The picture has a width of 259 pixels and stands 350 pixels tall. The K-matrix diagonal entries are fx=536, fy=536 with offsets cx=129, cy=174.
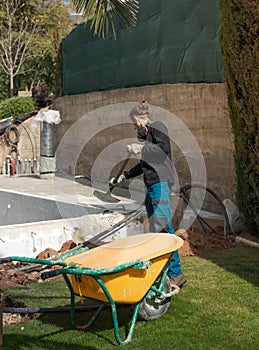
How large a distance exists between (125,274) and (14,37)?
28125 mm

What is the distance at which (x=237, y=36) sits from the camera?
24.3 ft

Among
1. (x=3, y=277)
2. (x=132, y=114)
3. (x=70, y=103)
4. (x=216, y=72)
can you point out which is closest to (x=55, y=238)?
(x=3, y=277)

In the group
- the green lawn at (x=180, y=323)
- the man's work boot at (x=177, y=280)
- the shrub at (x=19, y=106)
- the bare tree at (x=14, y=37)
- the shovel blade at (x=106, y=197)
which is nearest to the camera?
the green lawn at (x=180, y=323)

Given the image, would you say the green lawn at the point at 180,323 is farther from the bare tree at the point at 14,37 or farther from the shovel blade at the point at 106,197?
the bare tree at the point at 14,37

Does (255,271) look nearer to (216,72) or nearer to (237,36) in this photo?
(237,36)

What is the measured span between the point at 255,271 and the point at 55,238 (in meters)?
2.86

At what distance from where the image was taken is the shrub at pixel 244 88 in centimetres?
718

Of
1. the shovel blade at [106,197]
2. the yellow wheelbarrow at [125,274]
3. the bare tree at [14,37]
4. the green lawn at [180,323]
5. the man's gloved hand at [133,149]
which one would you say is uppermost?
the bare tree at [14,37]

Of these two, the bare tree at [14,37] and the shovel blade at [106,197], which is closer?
the shovel blade at [106,197]

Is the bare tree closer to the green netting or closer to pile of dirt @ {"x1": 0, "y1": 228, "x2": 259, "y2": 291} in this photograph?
the green netting

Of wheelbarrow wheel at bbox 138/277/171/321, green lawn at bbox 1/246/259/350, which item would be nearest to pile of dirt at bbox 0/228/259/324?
green lawn at bbox 1/246/259/350

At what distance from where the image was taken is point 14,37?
30.2 m

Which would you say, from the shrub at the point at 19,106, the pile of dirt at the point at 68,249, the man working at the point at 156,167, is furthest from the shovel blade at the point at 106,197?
the shrub at the point at 19,106

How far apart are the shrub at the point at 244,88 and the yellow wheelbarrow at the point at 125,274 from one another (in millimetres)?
3147
